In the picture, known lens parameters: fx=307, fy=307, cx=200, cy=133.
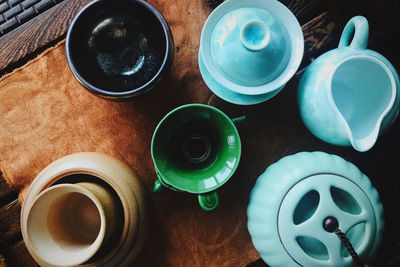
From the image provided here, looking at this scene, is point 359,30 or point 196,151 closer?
point 359,30

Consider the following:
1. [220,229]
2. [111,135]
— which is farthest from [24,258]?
[220,229]

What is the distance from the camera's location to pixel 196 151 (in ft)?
2.22

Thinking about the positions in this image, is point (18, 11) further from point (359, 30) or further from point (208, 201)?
point (359, 30)

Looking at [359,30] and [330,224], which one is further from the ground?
[359,30]

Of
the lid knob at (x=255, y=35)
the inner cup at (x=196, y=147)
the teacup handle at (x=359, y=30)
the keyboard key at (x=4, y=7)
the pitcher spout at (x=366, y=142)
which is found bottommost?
the inner cup at (x=196, y=147)

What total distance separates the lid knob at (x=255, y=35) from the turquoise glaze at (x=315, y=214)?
9.0 inches

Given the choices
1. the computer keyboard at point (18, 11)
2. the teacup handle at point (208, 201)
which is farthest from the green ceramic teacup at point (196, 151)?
the computer keyboard at point (18, 11)

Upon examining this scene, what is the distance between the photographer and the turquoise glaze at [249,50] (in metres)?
0.52

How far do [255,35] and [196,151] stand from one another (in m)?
0.28

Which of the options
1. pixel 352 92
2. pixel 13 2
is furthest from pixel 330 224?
pixel 13 2

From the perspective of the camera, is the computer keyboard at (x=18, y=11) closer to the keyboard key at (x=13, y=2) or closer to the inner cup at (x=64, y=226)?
the keyboard key at (x=13, y=2)

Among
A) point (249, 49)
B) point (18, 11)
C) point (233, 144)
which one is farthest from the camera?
point (18, 11)

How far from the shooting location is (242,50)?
0.51 m

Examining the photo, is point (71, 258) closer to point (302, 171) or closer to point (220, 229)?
point (220, 229)
